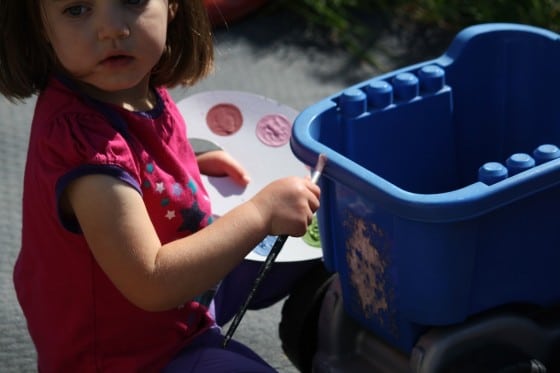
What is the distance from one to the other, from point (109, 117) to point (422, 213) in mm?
367

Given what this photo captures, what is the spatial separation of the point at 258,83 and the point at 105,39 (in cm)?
110

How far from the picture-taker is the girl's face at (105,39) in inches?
42.6

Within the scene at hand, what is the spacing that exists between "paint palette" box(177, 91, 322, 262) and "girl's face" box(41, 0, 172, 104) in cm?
33

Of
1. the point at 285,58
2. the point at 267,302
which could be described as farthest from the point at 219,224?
the point at 285,58

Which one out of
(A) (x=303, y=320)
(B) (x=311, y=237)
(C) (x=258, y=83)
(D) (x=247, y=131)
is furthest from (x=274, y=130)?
(C) (x=258, y=83)

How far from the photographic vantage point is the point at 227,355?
122cm

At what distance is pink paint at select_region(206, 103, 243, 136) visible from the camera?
1.50 meters

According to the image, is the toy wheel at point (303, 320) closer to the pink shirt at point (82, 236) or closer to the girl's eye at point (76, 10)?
the pink shirt at point (82, 236)

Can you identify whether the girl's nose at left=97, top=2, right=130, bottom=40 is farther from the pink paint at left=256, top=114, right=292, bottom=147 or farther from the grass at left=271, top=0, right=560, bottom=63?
the grass at left=271, top=0, right=560, bottom=63

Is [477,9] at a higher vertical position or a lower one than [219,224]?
lower

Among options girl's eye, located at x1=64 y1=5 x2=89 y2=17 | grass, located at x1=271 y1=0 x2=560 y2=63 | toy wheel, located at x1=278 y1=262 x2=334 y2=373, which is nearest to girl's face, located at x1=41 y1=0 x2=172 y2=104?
girl's eye, located at x1=64 y1=5 x2=89 y2=17

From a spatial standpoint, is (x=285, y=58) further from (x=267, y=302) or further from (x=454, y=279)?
(x=454, y=279)

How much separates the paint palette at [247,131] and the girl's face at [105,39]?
33 cm

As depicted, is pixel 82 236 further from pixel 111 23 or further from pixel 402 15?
pixel 402 15
